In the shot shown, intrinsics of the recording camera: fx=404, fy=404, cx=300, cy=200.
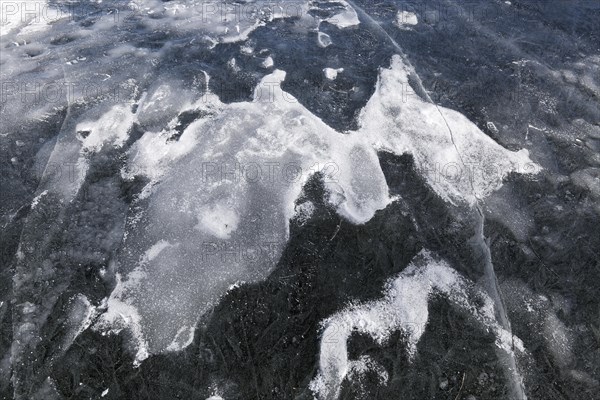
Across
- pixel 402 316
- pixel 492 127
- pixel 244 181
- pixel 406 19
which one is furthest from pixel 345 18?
pixel 402 316

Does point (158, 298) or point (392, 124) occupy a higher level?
point (392, 124)

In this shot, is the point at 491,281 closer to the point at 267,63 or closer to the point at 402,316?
the point at 402,316

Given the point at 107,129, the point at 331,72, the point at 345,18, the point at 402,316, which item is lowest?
the point at 402,316

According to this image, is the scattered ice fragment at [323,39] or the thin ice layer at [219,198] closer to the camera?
the thin ice layer at [219,198]

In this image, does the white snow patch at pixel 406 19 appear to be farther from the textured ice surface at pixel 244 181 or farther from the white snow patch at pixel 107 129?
the white snow patch at pixel 107 129

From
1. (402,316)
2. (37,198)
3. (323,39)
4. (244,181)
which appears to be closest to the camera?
(402,316)

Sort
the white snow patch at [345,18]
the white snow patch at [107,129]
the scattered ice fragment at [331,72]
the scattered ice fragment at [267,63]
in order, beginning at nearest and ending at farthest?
1. the white snow patch at [107,129]
2. the scattered ice fragment at [331,72]
3. the scattered ice fragment at [267,63]
4. the white snow patch at [345,18]

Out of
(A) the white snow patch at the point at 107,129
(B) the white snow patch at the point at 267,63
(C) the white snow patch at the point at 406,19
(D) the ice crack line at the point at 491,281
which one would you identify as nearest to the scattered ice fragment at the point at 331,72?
(B) the white snow patch at the point at 267,63

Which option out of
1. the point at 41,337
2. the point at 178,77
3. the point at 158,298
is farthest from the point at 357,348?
the point at 178,77

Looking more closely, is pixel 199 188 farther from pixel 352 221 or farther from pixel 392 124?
pixel 392 124
